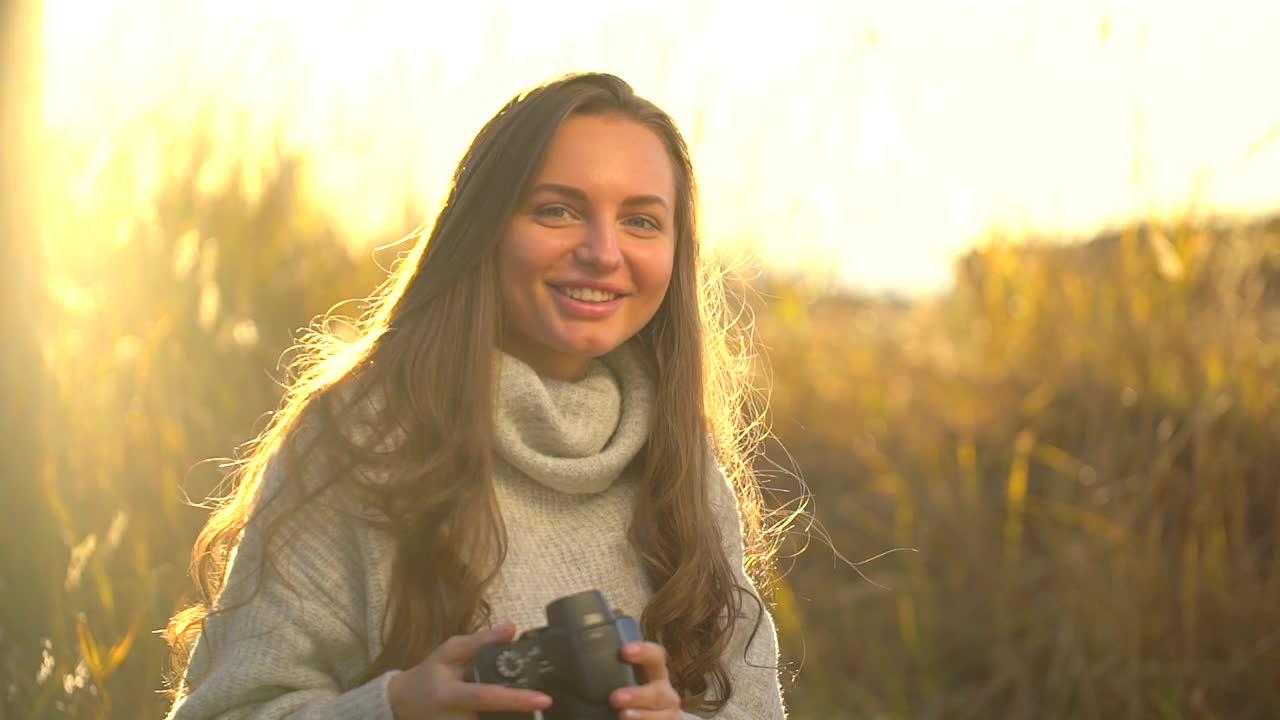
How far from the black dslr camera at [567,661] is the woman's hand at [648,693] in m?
0.01

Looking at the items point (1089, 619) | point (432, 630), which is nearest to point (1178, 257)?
point (1089, 619)

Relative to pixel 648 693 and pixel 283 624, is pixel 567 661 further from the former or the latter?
pixel 283 624

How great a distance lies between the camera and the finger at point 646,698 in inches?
70.6

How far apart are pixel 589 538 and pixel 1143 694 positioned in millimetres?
1981

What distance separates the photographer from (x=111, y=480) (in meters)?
3.28

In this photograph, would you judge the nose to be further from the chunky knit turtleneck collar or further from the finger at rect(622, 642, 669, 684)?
the finger at rect(622, 642, 669, 684)

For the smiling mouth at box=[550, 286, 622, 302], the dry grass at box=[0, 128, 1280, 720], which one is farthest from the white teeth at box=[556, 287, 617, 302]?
the dry grass at box=[0, 128, 1280, 720]

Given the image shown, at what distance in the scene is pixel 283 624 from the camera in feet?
6.93

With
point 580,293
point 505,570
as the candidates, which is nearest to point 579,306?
point 580,293

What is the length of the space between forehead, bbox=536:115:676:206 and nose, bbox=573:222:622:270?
2.2 inches

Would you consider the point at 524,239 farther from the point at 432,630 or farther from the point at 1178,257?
the point at 1178,257

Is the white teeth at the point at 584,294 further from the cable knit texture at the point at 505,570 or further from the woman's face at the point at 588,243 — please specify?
the cable knit texture at the point at 505,570

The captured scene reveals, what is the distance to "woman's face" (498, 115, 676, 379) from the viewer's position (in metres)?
2.24

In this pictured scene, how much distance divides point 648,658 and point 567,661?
0.37 ft
